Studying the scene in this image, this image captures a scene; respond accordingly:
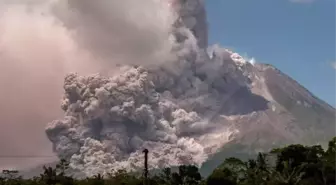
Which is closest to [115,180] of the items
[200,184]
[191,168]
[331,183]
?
[200,184]

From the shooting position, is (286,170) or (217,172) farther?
(217,172)

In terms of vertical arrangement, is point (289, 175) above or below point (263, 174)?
below

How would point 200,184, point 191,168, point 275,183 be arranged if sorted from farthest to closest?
point 191,168, point 200,184, point 275,183

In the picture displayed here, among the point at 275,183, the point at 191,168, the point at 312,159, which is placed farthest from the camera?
the point at 191,168

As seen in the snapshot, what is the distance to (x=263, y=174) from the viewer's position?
7762cm

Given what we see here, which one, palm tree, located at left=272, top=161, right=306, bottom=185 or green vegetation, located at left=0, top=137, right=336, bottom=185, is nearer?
palm tree, located at left=272, top=161, right=306, bottom=185

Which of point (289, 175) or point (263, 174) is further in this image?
point (263, 174)

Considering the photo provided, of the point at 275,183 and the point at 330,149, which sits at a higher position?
the point at 330,149

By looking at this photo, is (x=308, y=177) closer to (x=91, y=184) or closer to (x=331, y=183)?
(x=331, y=183)

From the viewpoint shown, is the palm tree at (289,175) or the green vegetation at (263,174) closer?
the palm tree at (289,175)

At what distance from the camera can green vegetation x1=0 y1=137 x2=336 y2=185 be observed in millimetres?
71062

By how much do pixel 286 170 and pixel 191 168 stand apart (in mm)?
27398

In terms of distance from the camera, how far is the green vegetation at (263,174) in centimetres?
7106

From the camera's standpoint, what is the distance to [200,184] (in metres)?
85.3
